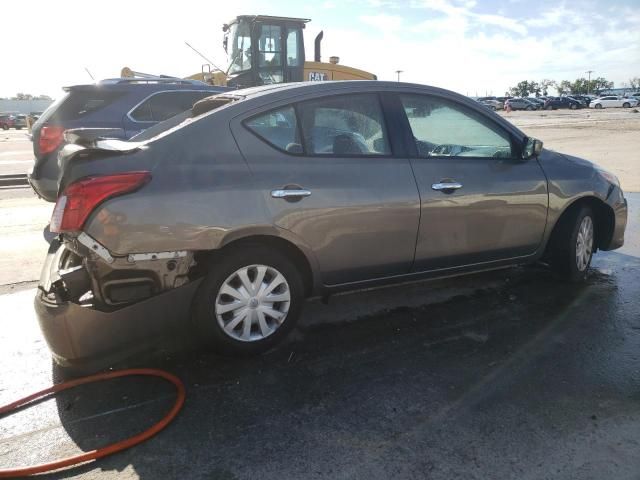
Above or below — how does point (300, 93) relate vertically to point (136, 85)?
below

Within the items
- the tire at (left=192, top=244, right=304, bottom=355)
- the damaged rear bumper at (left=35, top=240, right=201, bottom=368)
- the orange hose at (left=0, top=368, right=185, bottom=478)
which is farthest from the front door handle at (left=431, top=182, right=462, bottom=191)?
the orange hose at (left=0, top=368, right=185, bottom=478)

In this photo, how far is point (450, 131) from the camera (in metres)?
4.19

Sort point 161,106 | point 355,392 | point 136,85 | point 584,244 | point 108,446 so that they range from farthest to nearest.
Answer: point 161,106 → point 136,85 → point 584,244 → point 355,392 → point 108,446

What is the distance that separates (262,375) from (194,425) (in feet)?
1.97

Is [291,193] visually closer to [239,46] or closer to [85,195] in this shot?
[85,195]

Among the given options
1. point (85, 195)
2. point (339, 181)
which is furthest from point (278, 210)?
point (85, 195)

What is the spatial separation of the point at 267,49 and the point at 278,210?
371 inches

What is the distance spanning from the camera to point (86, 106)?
266 inches

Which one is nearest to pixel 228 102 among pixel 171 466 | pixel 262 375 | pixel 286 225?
pixel 286 225

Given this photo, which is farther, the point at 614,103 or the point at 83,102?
the point at 614,103

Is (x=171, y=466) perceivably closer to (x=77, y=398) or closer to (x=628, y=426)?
(x=77, y=398)

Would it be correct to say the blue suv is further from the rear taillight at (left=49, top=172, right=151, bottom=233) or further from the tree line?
the tree line

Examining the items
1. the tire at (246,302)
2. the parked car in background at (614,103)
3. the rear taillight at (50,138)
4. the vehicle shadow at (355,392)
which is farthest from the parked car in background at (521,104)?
the tire at (246,302)

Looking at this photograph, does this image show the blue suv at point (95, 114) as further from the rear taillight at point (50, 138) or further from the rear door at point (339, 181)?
the rear door at point (339, 181)
